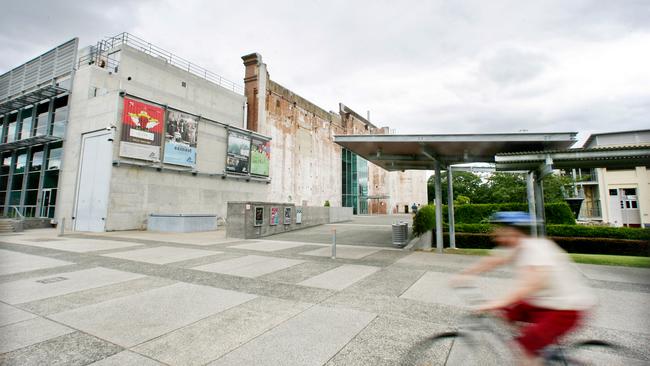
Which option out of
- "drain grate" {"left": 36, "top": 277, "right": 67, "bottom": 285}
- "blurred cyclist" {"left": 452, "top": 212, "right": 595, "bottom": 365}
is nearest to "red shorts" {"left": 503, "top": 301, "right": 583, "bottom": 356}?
"blurred cyclist" {"left": 452, "top": 212, "right": 595, "bottom": 365}

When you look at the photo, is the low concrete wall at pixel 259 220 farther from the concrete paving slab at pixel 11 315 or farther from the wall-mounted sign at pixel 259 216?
the concrete paving slab at pixel 11 315

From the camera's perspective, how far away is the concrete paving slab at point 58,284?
6.24m

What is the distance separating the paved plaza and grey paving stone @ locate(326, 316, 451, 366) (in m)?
0.02

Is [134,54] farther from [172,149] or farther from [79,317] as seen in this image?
[79,317]

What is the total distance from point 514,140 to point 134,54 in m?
27.1

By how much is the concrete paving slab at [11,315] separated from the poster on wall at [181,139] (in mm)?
20254

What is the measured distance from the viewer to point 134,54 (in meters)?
24.3

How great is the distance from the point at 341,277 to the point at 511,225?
5570mm

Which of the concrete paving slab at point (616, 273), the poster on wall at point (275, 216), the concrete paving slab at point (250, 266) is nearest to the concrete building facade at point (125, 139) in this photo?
the poster on wall at point (275, 216)

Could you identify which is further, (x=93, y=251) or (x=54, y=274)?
(x=93, y=251)

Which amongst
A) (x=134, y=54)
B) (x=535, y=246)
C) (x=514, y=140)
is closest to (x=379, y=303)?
(x=535, y=246)

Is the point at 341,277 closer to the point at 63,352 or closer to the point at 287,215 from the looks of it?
the point at 63,352

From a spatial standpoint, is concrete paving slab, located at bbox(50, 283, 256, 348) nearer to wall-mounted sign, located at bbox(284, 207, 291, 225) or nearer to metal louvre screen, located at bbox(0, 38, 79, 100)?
wall-mounted sign, located at bbox(284, 207, 291, 225)

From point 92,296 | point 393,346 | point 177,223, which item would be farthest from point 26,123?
point 393,346
